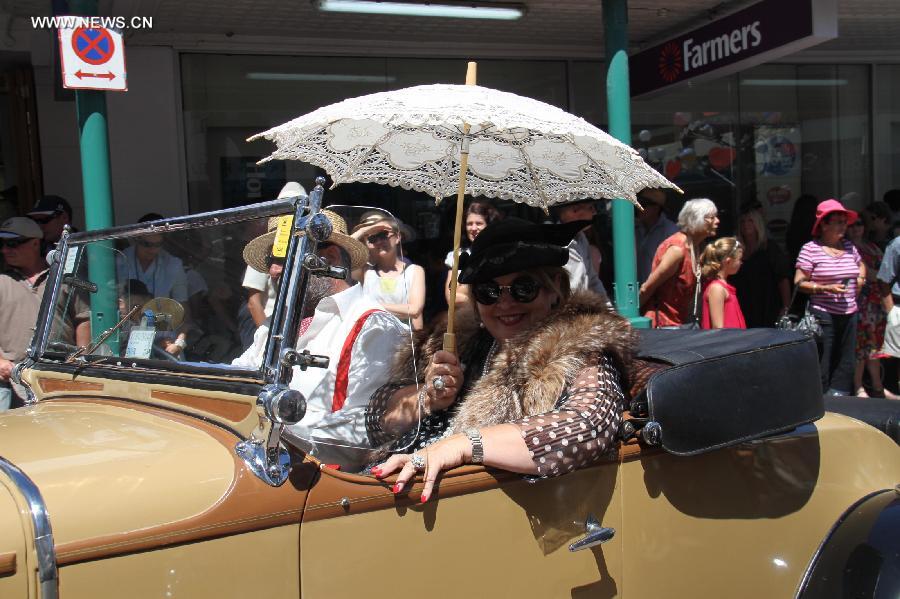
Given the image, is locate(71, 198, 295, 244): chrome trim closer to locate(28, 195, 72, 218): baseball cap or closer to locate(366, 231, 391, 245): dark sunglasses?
locate(366, 231, 391, 245): dark sunglasses

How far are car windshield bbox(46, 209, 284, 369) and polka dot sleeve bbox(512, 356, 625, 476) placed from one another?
27.5 inches

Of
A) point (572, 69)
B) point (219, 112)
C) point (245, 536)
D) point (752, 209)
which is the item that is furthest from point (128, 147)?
point (245, 536)

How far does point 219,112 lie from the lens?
24.3 ft

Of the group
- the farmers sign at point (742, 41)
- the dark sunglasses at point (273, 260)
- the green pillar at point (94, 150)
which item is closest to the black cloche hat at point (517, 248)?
the dark sunglasses at point (273, 260)

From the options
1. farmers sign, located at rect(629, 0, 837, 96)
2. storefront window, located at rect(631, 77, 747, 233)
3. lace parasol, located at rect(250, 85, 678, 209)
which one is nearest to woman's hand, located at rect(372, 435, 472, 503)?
lace parasol, located at rect(250, 85, 678, 209)

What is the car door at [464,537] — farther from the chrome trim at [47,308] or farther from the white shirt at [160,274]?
the chrome trim at [47,308]

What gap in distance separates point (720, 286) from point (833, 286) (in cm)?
155

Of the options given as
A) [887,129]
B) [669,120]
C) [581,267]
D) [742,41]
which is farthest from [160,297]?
[887,129]

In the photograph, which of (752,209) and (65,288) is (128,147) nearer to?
(65,288)

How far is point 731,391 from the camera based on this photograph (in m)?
2.14

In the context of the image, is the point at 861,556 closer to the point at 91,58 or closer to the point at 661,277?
the point at 661,277

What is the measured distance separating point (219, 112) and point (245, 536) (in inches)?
254

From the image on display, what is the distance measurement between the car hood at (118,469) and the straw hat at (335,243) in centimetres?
41

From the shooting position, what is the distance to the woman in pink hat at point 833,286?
6258mm
